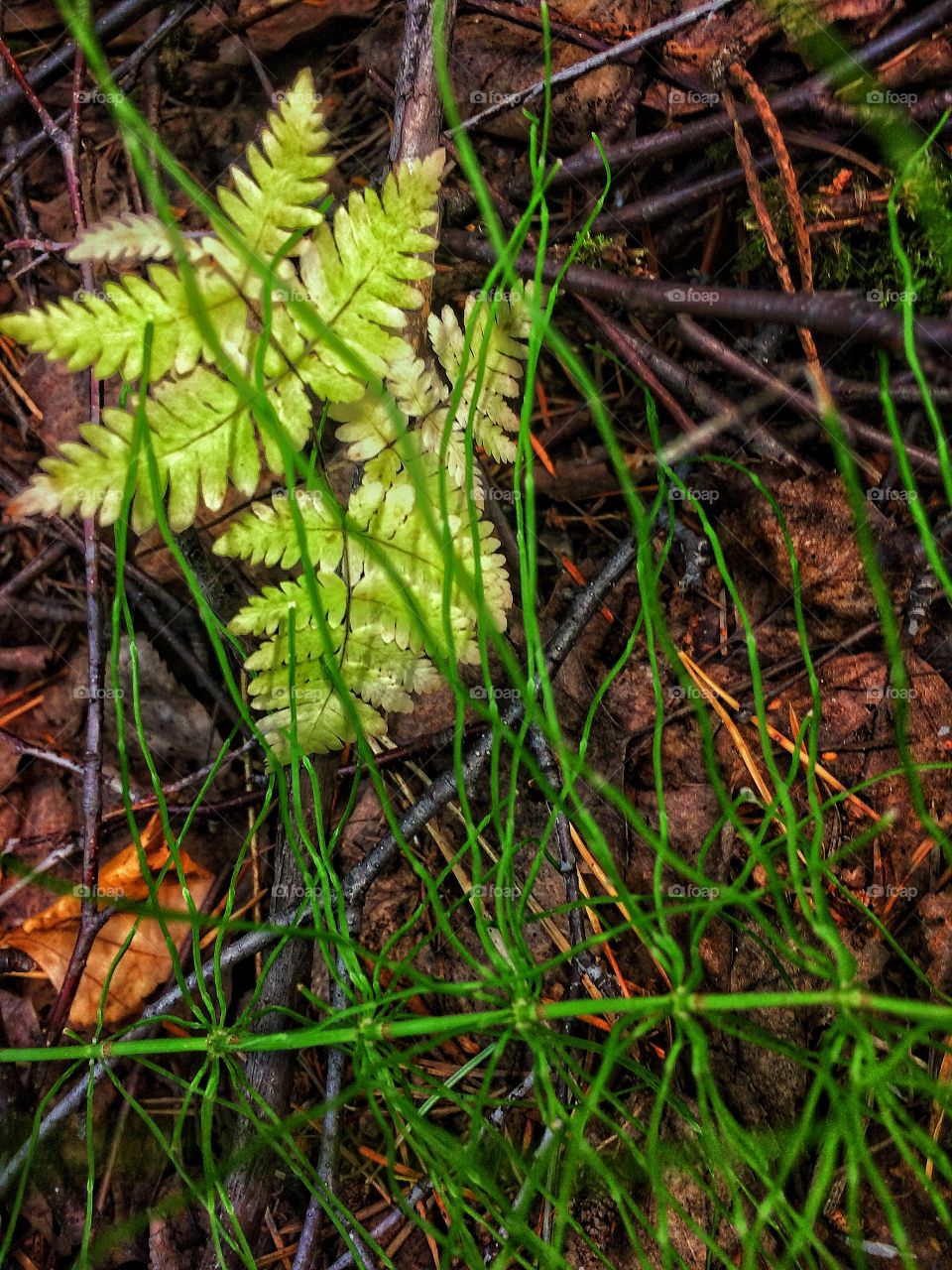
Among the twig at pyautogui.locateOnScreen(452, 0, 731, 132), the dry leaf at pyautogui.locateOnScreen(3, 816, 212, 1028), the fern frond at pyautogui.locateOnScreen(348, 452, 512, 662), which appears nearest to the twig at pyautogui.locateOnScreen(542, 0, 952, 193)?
the twig at pyautogui.locateOnScreen(452, 0, 731, 132)

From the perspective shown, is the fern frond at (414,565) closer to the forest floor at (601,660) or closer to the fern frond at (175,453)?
the forest floor at (601,660)

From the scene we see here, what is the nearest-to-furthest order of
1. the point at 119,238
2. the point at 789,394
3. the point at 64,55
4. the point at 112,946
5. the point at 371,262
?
the point at 119,238 < the point at 371,262 < the point at 789,394 < the point at 112,946 < the point at 64,55

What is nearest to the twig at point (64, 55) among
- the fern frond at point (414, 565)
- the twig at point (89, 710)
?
the twig at point (89, 710)

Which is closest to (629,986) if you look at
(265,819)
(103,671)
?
(265,819)

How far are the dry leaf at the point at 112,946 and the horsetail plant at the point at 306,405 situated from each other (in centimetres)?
70

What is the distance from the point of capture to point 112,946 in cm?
242

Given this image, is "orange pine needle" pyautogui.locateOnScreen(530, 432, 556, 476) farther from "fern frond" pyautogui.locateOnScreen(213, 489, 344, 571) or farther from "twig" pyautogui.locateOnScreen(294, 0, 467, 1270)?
"fern frond" pyautogui.locateOnScreen(213, 489, 344, 571)

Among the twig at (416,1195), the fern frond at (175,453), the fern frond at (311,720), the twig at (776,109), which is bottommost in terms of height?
the twig at (416,1195)

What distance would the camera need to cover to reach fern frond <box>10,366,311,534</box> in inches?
72.1

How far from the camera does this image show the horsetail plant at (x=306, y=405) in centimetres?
183

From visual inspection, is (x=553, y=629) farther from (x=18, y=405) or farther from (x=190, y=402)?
(x=18, y=405)

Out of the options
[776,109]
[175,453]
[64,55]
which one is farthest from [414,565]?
[64,55]

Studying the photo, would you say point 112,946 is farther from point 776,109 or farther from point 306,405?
point 776,109

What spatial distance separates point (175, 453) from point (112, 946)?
138 cm
